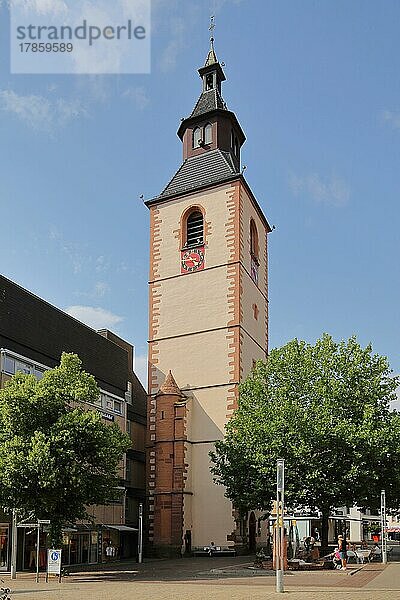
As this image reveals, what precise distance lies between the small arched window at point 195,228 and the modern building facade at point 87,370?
8.71 meters

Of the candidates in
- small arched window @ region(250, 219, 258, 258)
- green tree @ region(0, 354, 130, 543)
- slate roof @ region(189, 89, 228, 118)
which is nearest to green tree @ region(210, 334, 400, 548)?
A: green tree @ region(0, 354, 130, 543)

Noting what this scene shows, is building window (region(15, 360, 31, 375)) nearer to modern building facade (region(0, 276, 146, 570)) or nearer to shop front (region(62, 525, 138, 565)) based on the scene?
modern building facade (region(0, 276, 146, 570))

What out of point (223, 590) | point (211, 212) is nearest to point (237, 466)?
point (223, 590)

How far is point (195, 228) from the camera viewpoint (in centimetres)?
5256

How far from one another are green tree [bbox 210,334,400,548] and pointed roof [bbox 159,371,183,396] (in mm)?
7723

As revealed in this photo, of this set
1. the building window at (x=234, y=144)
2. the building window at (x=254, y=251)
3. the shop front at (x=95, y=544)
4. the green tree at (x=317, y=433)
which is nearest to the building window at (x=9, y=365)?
the shop front at (x=95, y=544)

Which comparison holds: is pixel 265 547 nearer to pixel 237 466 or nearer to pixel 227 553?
pixel 227 553

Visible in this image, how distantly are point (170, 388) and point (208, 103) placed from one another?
21597mm

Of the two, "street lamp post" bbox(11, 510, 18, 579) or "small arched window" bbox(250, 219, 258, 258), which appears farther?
"small arched window" bbox(250, 219, 258, 258)

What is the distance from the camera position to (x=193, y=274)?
5100 cm

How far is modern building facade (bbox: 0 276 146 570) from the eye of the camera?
3628cm

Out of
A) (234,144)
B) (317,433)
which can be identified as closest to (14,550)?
(317,433)

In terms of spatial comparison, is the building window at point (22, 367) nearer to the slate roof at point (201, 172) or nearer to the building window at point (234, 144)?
the slate roof at point (201, 172)

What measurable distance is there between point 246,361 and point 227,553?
11346 mm
